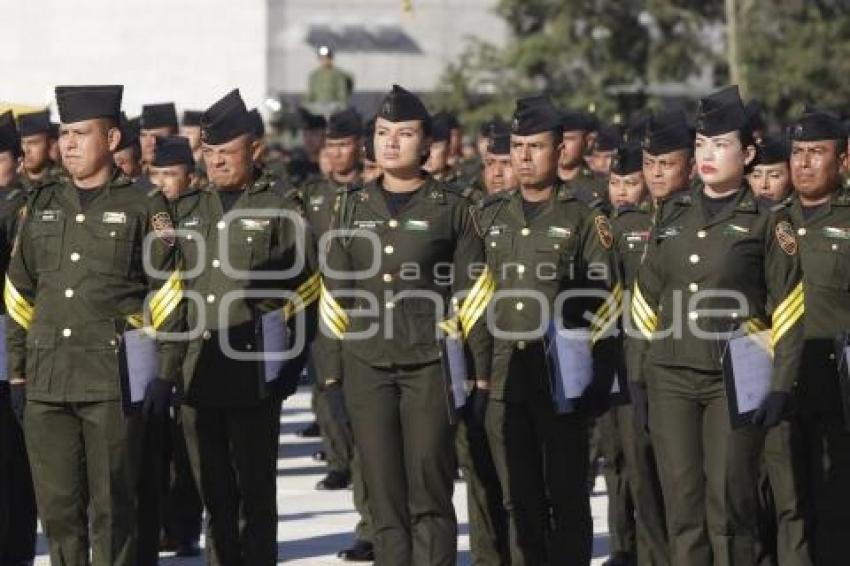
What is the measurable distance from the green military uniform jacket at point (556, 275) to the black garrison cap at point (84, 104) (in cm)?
207

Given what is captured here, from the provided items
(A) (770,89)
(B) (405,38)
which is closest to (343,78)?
(A) (770,89)

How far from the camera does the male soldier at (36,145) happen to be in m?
17.2

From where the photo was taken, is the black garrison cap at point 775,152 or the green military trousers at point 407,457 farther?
the black garrison cap at point 775,152

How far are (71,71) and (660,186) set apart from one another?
20384 millimetres

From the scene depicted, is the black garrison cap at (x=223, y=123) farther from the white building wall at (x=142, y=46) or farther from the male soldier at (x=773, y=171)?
the white building wall at (x=142, y=46)

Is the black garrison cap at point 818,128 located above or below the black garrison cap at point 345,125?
above

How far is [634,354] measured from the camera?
13.2m

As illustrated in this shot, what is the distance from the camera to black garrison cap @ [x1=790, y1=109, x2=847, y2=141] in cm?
1352

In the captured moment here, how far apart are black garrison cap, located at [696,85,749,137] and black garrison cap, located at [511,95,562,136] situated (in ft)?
3.24

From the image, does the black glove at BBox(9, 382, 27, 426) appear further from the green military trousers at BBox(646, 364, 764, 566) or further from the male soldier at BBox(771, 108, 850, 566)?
the male soldier at BBox(771, 108, 850, 566)

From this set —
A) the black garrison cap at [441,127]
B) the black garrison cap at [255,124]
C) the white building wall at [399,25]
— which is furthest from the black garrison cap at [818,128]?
the white building wall at [399,25]

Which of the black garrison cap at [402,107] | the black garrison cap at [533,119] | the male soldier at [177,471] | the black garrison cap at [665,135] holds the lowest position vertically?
the male soldier at [177,471]

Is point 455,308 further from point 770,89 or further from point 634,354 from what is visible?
point 770,89

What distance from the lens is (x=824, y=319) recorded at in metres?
13.3
